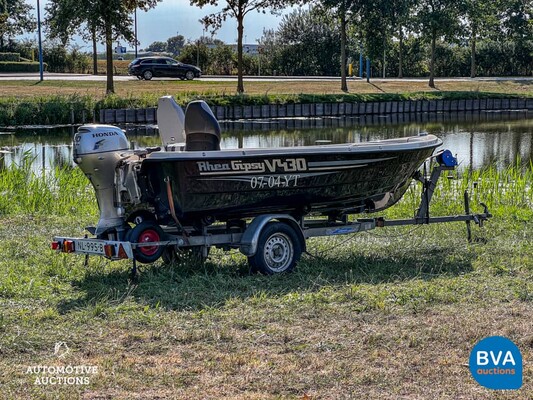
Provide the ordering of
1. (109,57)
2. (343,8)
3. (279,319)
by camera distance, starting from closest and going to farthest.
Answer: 1. (279,319)
2. (109,57)
3. (343,8)

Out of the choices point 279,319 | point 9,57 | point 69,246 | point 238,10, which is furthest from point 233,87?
point 279,319

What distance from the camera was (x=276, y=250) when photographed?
29.6ft

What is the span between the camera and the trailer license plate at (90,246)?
8.41 m

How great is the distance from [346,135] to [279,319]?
27916 millimetres

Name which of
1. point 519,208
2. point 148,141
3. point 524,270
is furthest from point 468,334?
point 148,141

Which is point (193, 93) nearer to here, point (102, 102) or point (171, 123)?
point (102, 102)

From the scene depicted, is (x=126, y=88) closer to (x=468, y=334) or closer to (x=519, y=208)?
(x=519, y=208)

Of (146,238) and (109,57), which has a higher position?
(109,57)

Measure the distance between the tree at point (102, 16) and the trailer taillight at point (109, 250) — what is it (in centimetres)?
3441

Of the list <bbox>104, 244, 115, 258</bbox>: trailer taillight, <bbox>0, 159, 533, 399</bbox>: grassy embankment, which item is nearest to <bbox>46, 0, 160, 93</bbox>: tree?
<bbox>0, 159, 533, 399</bbox>: grassy embankment

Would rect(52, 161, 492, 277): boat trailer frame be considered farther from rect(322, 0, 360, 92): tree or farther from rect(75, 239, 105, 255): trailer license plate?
rect(322, 0, 360, 92): tree

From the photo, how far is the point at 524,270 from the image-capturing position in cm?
877

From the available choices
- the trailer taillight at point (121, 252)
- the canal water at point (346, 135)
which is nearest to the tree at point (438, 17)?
the canal water at point (346, 135)

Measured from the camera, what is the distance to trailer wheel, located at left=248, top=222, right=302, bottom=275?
8844 mm
